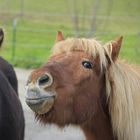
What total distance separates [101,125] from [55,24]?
63.8 ft

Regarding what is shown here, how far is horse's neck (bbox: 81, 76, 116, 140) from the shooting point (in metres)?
3.32

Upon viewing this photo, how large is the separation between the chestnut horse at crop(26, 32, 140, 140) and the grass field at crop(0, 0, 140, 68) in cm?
720

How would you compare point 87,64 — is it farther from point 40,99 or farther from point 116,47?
point 40,99

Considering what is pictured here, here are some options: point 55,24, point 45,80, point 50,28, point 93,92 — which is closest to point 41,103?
point 45,80

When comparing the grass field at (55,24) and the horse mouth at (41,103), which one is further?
the grass field at (55,24)

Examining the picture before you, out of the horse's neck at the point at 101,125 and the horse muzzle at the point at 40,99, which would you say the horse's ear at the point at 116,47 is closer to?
the horse's neck at the point at 101,125

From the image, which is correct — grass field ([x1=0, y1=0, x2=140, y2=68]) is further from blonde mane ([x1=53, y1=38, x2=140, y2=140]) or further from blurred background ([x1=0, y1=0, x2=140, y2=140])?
blonde mane ([x1=53, y1=38, x2=140, y2=140])

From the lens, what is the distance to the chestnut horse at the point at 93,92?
3.14m

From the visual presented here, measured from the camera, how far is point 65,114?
3.17 meters

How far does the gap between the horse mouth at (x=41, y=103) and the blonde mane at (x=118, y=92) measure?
0.40 meters

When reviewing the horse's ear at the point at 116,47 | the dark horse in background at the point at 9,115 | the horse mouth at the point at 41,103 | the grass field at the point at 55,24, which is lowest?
the grass field at the point at 55,24

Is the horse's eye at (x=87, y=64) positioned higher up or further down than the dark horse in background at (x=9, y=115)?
higher up

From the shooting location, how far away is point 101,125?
3355 millimetres

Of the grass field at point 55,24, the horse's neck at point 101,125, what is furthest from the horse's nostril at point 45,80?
the grass field at point 55,24
